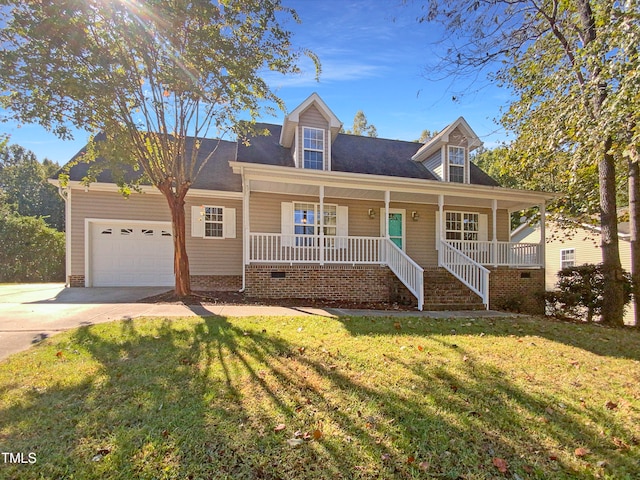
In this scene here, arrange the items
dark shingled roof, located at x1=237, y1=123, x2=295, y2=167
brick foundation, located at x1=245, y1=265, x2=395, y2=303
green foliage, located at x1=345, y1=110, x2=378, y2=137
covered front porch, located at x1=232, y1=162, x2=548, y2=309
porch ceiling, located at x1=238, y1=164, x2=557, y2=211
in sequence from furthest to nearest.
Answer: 1. green foliage, located at x1=345, y1=110, x2=378, y2=137
2. dark shingled roof, located at x1=237, y1=123, x2=295, y2=167
3. covered front porch, located at x1=232, y1=162, x2=548, y2=309
4. porch ceiling, located at x1=238, y1=164, x2=557, y2=211
5. brick foundation, located at x1=245, y1=265, x2=395, y2=303

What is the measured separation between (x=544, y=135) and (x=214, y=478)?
32.3ft

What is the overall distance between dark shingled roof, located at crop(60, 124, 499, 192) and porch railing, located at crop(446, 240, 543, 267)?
Answer: 10.4 ft

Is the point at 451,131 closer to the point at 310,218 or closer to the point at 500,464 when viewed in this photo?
the point at 310,218

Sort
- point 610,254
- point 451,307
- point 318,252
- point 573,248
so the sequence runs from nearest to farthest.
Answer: point 610,254, point 451,307, point 318,252, point 573,248

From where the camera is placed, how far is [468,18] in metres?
7.36

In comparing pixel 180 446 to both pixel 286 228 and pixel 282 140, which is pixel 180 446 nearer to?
pixel 286 228

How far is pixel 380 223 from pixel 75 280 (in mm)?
11040

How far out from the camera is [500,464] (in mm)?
2326

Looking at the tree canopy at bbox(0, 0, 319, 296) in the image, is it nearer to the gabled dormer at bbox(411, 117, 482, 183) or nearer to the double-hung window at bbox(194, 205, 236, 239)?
the double-hung window at bbox(194, 205, 236, 239)

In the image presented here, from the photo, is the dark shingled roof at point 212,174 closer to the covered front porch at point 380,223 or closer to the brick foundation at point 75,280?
the covered front porch at point 380,223

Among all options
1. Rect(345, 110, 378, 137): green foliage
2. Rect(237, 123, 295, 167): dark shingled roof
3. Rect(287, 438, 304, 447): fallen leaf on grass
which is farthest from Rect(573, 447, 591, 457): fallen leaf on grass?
Rect(345, 110, 378, 137): green foliage

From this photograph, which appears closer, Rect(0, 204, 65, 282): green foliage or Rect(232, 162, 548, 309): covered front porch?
Rect(232, 162, 548, 309): covered front porch

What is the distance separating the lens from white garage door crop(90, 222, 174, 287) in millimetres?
10977

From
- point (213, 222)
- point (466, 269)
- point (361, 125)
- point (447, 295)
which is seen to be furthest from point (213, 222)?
point (361, 125)
